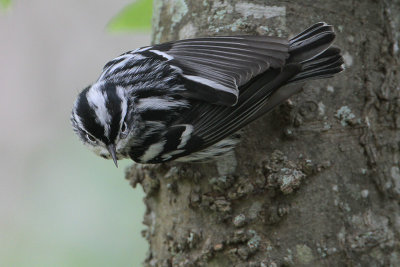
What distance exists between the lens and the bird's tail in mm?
3098

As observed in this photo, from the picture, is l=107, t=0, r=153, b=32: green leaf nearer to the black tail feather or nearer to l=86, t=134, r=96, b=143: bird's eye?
l=86, t=134, r=96, b=143: bird's eye

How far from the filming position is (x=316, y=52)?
326 centimetres

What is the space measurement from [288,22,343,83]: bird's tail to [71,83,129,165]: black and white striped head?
1.02 metres

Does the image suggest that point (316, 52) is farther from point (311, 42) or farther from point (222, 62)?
point (222, 62)

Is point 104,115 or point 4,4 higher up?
point 4,4

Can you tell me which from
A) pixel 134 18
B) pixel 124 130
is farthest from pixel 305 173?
pixel 134 18

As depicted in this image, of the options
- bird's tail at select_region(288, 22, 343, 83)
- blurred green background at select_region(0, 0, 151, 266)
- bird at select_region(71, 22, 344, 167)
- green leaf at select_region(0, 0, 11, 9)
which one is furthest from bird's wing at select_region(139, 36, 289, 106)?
blurred green background at select_region(0, 0, 151, 266)

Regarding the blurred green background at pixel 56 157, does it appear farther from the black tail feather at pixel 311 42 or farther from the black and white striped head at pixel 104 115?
the black tail feather at pixel 311 42

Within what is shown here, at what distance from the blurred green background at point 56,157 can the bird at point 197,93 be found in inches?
111

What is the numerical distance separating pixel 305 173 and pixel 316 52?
2.46 ft

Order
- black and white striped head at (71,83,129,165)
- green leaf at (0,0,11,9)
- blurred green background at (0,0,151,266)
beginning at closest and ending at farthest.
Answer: green leaf at (0,0,11,9)
black and white striped head at (71,83,129,165)
blurred green background at (0,0,151,266)

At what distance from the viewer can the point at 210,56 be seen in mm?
3246

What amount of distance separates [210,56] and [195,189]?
0.80 metres

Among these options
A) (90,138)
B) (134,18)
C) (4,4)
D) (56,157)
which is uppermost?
(4,4)
